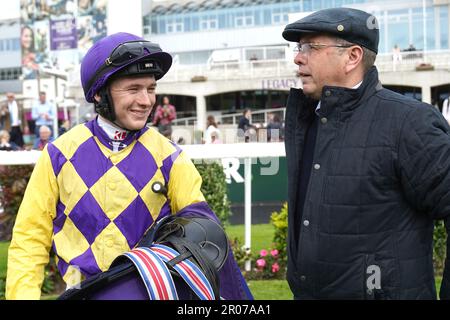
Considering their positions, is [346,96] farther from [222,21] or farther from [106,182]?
[222,21]

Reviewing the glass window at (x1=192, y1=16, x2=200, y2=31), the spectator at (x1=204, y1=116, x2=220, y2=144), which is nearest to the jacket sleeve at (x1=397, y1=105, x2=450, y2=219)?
the spectator at (x1=204, y1=116, x2=220, y2=144)

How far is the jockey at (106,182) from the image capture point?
80.2 inches

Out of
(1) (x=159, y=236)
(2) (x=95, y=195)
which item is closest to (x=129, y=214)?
(2) (x=95, y=195)

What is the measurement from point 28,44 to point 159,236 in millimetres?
39204

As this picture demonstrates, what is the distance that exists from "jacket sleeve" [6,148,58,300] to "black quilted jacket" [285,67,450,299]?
86cm

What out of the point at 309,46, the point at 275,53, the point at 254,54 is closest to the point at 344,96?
the point at 309,46

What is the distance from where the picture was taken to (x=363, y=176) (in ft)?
6.48

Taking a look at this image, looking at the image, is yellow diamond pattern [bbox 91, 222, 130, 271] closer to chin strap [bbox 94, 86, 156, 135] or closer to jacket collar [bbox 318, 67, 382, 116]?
chin strap [bbox 94, 86, 156, 135]

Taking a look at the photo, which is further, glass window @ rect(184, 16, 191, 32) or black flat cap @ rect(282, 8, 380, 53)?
glass window @ rect(184, 16, 191, 32)

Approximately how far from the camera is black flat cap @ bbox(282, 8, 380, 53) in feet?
6.70

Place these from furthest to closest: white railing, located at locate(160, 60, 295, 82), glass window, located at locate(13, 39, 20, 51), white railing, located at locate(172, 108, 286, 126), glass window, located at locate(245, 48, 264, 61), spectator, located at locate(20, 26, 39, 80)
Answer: glass window, located at locate(13, 39, 20, 51)
spectator, located at locate(20, 26, 39, 80)
glass window, located at locate(245, 48, 264, 61)
white railing, located at locate(160, 60, 295, 82)
white railing, located at locate(172, 108, 286, 126)

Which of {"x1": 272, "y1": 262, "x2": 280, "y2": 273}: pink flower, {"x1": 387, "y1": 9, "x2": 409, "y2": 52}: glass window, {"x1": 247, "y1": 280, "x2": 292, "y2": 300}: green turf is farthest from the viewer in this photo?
{"x1": 387, "y1": 9, "x2": 409, "y2": 52}: glass window
